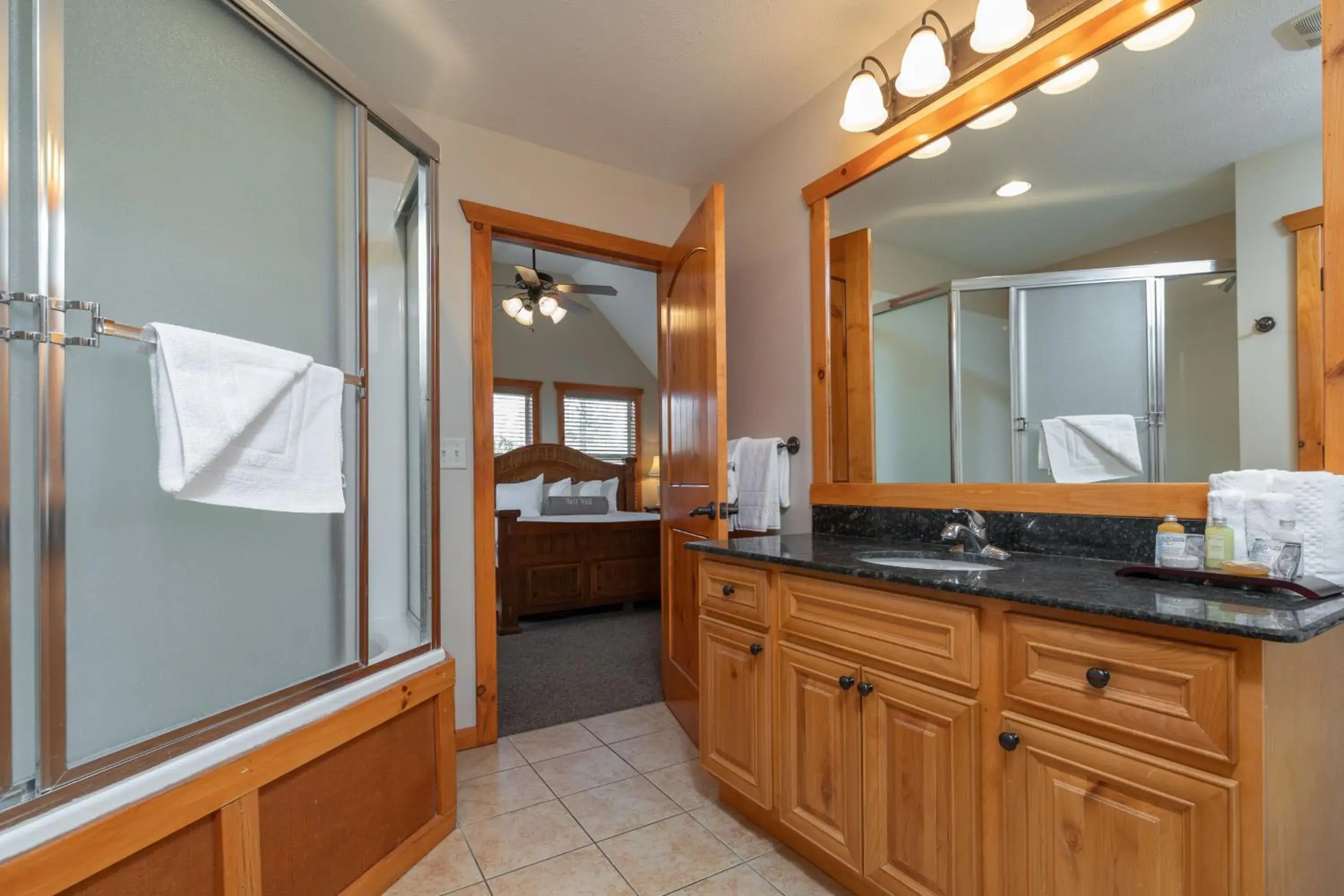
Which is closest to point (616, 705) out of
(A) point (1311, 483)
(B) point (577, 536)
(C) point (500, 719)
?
(C) point (500, 719)

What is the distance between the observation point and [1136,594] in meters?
1.02

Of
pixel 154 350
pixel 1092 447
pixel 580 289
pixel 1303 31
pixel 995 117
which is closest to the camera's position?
pixel 154 350

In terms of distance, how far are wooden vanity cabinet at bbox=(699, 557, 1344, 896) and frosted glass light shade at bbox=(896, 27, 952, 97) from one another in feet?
4.53

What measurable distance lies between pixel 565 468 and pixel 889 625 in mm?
5414

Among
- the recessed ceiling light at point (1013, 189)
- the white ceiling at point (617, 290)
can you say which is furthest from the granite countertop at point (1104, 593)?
the white ceiling at point (617, 290)

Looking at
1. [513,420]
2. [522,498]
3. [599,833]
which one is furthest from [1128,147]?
[513,420]

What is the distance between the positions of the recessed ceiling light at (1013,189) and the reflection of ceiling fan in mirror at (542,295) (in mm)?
3051

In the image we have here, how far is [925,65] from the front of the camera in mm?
1702

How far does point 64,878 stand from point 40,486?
0.59m

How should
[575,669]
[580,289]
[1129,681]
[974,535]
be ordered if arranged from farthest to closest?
[580,289] → [575,669] → [974,535] → [1129,681]

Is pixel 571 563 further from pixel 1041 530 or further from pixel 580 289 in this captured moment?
pixel 1041 530

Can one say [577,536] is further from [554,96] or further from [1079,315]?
[1079,315]

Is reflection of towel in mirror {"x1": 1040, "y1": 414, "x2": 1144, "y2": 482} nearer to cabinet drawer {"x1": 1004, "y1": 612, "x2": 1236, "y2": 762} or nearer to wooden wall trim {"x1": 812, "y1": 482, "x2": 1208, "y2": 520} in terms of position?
wooden wall trim {"x1": 812, "y1": 482, "x2": 1208, "y2": 520}

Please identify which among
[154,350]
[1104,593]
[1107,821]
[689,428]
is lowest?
[1107,821]
